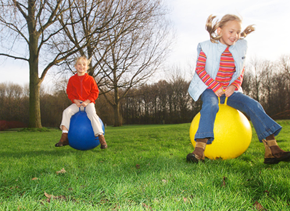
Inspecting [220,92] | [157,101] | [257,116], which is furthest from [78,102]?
[157,101]

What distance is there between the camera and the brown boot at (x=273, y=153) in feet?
10.2

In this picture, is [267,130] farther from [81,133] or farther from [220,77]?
[81,133]

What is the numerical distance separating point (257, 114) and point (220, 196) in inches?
74.8

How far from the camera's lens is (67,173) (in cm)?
298

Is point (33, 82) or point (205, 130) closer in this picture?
point (205, 130)

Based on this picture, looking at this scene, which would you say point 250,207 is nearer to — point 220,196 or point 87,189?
point 220,196

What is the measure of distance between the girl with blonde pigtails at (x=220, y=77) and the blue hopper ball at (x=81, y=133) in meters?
2.72

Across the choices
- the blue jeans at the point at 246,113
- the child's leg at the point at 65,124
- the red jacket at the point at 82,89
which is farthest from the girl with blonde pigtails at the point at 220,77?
the child's leg at the point at 65,124

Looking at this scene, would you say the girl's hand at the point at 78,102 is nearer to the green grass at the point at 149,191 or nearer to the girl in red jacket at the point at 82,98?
the girl in red jacket at the point at 82,98

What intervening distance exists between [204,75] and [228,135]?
3.60 feet

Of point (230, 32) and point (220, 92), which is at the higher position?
point (230, 32)

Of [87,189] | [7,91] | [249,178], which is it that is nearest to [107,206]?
[87,189]

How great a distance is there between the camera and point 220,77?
3793mm

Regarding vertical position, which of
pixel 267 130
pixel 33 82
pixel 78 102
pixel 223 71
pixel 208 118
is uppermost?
pixel 33 82
